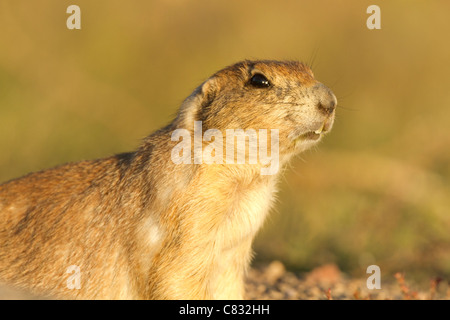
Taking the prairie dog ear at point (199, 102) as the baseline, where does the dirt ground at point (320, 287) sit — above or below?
below

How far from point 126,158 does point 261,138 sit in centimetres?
147

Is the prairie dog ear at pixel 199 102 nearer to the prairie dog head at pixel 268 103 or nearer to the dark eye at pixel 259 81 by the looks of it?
the prairie dog head at pixel 268 103

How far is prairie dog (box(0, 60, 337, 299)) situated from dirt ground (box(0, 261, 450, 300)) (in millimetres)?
1296

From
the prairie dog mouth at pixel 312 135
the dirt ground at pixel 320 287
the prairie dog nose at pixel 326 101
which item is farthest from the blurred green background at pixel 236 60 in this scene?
the prairie dog nose at pixel 326 101

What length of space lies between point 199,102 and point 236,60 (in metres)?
7.99

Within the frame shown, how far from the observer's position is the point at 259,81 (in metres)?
5.97

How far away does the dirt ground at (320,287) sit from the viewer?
7.20m

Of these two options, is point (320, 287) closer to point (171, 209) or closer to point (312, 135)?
point (312, 135)

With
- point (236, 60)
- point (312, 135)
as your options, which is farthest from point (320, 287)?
point (236, 60)

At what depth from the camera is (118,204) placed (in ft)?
19.7

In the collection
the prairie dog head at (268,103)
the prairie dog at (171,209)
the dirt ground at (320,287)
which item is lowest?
the dirt ground at (320,287)

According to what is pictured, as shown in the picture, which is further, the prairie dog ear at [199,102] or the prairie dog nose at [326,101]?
the prairie dog ear at [199,102]

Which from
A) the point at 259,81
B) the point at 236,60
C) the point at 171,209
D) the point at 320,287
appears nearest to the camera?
the point at 171,209

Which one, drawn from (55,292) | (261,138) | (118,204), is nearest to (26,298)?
(55,292)
